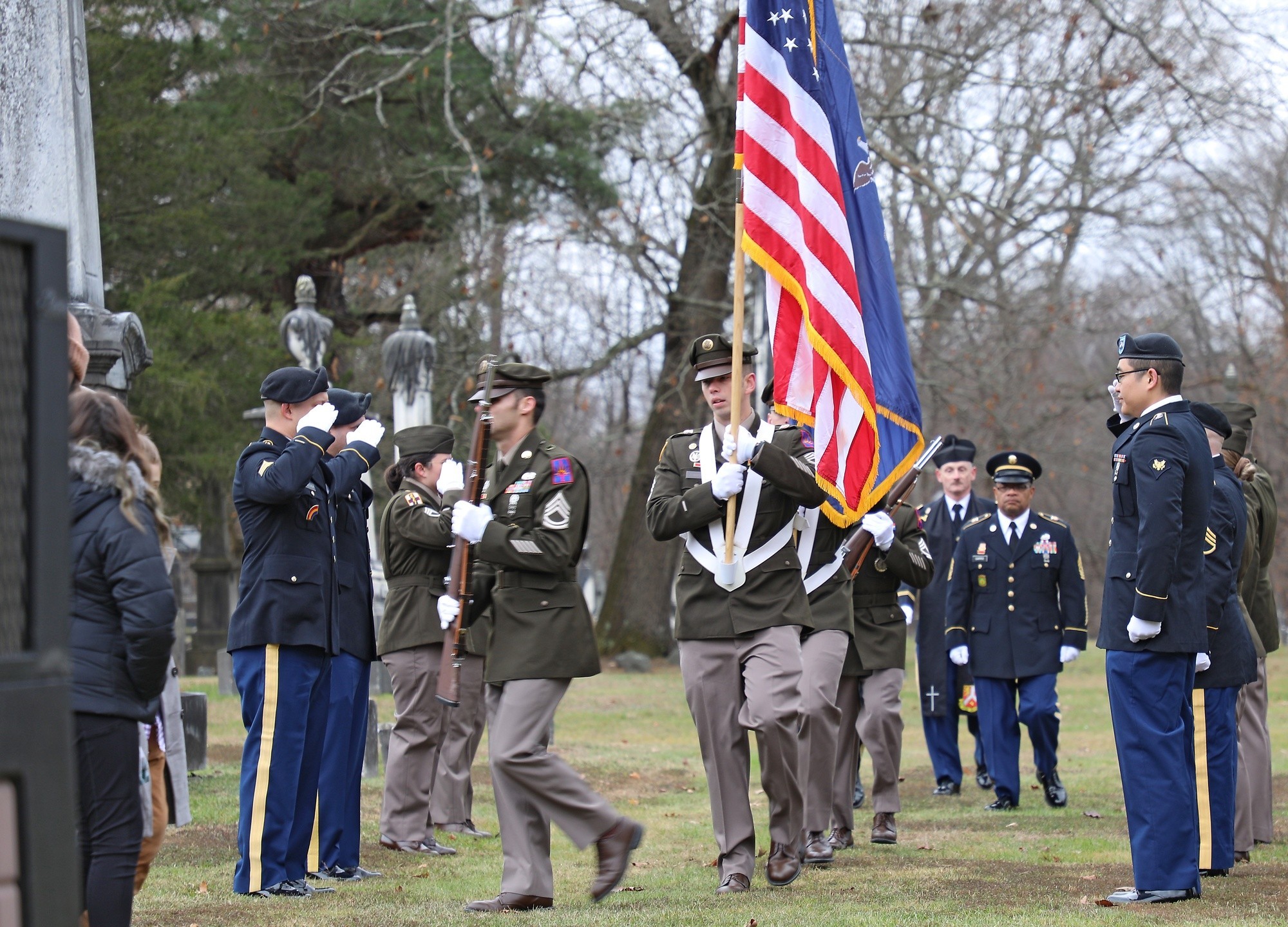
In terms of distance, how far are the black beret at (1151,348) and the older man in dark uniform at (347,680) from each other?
3497 mm

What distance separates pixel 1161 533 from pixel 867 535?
2244mm

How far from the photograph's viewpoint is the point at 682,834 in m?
9.06

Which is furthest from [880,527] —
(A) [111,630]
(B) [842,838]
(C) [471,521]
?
(A) [111,630]

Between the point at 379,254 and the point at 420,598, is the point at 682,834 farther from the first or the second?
the point at 379,254

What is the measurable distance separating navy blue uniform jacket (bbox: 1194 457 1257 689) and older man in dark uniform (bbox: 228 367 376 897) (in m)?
4.10

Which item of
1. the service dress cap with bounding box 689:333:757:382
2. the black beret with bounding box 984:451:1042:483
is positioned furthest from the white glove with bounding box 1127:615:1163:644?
the black beret with bounding box 984:451:1042:483

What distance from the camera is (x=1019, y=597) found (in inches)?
425

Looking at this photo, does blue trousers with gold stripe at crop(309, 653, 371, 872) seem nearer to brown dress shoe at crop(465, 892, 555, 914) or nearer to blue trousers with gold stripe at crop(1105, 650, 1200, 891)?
brown dress shoe at crop(465, 892, 555, 914)

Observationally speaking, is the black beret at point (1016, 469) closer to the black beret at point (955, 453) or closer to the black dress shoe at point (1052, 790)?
the black beret at point (955, 453)

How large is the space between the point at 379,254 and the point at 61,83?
21.2 metres

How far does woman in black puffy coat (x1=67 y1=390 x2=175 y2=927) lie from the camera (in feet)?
15.1

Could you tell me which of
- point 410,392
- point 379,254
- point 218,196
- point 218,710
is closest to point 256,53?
point 218,196

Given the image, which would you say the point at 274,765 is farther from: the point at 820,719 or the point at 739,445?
the point at 820,719

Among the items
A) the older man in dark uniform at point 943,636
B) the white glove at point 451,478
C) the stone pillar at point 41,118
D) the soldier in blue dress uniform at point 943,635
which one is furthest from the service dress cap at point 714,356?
the soldier in blue dress uniform at point 943,635
